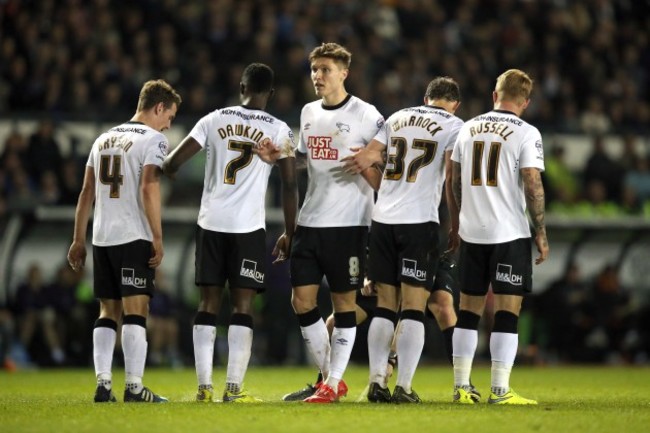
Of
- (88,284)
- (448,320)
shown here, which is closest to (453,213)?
(448,320)

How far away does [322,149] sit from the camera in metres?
10.8

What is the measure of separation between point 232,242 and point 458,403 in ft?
7.67

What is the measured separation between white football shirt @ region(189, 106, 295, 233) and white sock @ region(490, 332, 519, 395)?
2250 mm

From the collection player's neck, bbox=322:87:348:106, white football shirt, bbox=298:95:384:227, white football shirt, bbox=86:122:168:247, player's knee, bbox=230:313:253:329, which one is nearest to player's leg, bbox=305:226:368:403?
white football shirt, bbox=298:95:384:227

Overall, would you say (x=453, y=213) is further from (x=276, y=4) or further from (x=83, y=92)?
(x=276, y=4)

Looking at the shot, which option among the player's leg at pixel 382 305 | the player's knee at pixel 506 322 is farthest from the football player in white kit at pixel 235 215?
the player's knee at pixel 506 322

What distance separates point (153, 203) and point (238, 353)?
1.48 m

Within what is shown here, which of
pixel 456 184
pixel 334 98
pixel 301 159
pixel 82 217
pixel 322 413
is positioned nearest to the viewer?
pixel 322 413

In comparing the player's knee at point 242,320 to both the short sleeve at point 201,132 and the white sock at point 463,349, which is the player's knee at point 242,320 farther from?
the white sock at point 463,349

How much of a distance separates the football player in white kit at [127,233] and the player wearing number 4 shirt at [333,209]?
4.20ft

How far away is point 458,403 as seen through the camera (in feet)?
34.6

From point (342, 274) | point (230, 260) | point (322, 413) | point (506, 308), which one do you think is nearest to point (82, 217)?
point (230, 260)

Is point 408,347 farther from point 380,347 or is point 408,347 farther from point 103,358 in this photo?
point 103,358

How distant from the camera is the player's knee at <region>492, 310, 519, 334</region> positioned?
411 inches
